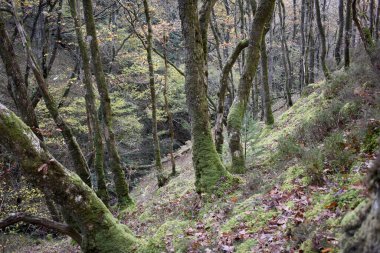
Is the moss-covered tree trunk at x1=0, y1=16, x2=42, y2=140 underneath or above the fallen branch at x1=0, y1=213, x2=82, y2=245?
above

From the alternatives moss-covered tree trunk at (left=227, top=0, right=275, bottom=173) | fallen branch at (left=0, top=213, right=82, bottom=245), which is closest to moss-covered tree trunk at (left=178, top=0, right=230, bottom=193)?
moss-covered tree trunk at (left=227, top=0, right=275, bottom=173)

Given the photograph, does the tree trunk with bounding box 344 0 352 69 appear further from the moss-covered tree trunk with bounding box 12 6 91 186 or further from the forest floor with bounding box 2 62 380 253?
the moss-covered tree trunk with bounding box 12 6 91 186

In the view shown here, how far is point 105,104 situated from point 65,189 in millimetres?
6123

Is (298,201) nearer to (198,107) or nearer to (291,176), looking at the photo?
(291,176)

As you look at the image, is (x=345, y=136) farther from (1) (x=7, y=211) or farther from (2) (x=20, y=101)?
(1) (x=7, y=211)

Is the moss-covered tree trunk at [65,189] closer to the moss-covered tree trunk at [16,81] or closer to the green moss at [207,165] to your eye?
the green moss at [207,165]

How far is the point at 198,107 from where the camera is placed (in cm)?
684

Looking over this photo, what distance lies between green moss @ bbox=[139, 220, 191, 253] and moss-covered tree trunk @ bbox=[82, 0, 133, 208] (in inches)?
206

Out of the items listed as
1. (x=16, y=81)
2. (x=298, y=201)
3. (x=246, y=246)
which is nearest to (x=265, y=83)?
(x=16, y=81)

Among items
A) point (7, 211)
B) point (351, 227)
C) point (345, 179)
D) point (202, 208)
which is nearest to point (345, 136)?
point (345, 179)

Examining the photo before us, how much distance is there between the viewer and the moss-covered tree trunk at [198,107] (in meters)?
6.75

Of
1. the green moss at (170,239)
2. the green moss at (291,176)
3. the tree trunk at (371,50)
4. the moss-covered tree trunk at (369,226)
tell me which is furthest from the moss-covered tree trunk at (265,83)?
the moss-covered tree trunk at (369,226)

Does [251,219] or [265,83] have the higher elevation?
[265,83]

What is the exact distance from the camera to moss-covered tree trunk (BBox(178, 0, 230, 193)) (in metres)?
6.75
